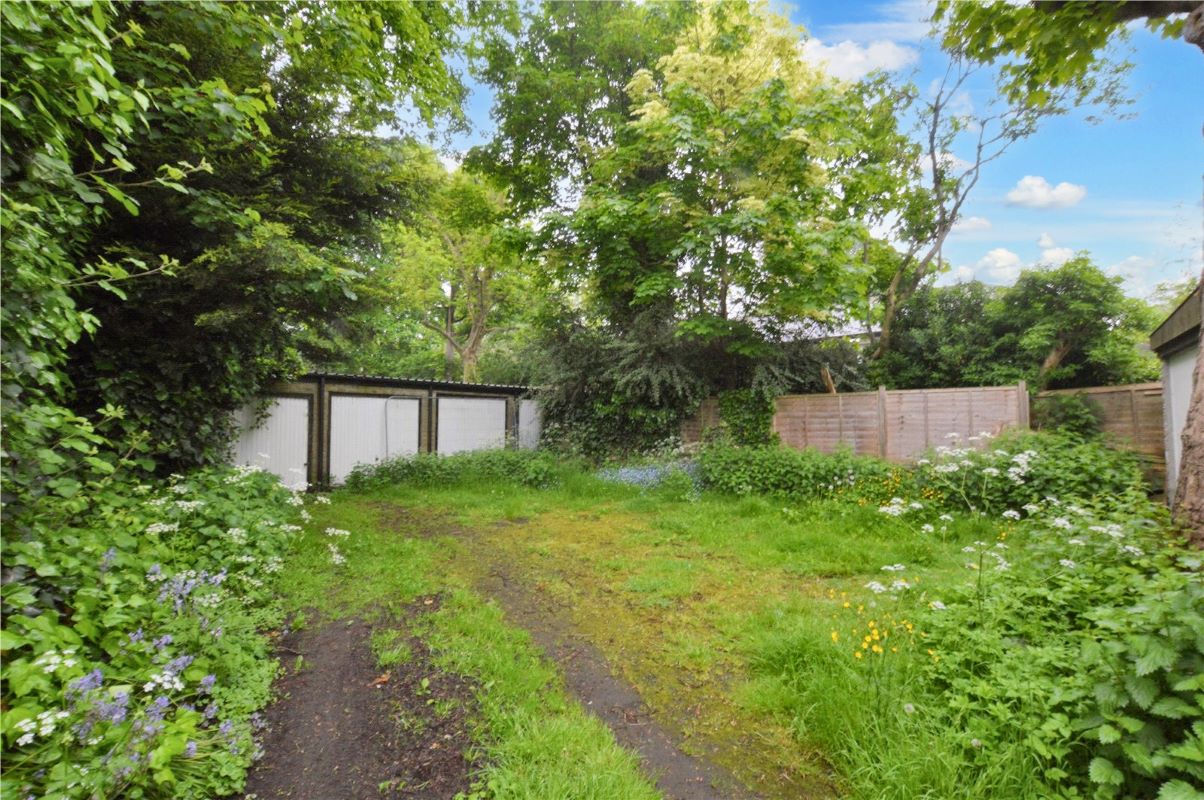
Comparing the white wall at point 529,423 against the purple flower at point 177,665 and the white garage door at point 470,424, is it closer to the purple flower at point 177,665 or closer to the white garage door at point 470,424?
the white garage door at point 470,424

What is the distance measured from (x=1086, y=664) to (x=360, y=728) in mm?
2981

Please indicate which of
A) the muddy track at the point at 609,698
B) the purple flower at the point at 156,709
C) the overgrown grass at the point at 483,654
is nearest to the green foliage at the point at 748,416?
the overgrown grass at the point at 483,654

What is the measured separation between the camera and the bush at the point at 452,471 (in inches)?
343

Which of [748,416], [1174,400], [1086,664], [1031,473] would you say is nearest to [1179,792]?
[1086,664]

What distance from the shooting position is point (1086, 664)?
1.83 meters

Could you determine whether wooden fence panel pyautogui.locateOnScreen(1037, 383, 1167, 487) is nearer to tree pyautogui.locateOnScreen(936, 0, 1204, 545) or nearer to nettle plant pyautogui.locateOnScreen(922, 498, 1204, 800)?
tree pyautogui.locateOnScreen(936, 0, 1204, 545)

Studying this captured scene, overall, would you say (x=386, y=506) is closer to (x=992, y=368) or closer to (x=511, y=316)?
(x=992, y=368)

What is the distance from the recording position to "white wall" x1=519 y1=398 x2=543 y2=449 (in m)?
12.2

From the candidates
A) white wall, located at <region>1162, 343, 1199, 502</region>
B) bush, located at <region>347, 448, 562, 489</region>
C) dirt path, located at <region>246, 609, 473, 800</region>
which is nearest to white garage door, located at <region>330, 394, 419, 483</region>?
bush, located at <region>347, 448, 562, 489</region>

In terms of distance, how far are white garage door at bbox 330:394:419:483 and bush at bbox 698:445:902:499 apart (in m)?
5.97

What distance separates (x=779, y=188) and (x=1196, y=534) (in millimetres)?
7653

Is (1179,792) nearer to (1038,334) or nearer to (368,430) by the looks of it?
(1038,334)

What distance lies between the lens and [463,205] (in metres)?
12.0

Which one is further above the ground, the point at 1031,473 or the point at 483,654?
the point at 1031,473
